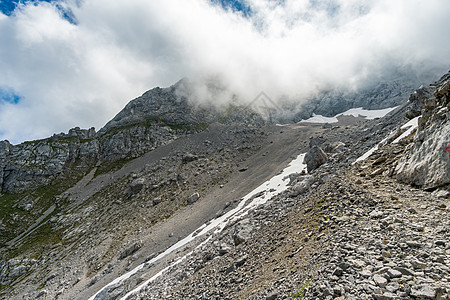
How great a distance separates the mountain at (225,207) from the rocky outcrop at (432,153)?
72 millimetres

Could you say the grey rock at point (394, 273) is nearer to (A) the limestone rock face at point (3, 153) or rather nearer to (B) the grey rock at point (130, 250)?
(B) the grey rock at point (130, 250)

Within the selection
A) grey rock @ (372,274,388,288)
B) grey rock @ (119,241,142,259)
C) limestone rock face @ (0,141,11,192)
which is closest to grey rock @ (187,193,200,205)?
grey rock @ (119,241,142,259)

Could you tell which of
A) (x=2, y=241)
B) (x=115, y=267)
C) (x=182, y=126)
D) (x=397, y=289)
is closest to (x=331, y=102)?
(x=182, y=126)

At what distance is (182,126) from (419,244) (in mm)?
131713

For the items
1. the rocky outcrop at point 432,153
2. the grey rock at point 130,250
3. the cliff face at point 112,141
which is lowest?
the grey rock at point 130,250

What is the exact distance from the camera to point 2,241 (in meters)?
87.6

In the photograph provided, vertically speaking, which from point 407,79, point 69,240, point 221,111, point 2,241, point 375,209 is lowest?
point 407,79

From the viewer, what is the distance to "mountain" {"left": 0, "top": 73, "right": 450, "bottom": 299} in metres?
8.12

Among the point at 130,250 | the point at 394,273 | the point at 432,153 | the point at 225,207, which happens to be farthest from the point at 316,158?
the point at 130,250

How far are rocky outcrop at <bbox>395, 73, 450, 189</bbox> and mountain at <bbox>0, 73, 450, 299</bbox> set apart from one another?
7cm

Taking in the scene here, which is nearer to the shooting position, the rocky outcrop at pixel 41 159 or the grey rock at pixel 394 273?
the grey rock at pixel 394 273

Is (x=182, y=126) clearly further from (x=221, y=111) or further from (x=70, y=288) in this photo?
(x=70, y=288)

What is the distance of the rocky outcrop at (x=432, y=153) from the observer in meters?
11.7

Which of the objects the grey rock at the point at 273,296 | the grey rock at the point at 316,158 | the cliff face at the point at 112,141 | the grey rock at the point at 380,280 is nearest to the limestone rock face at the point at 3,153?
the cliff face at the point at 112,141
